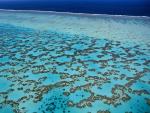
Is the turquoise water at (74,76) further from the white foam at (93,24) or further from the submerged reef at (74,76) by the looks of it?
the white foam at (93,24)

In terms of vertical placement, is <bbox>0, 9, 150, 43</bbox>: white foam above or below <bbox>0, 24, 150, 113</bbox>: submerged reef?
above

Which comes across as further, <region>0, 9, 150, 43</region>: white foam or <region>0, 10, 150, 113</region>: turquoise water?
<region>0, 9, 150, 43</region>: white foam

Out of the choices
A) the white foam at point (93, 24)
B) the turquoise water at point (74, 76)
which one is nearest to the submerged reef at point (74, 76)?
the turquoise water at point (74, 76)

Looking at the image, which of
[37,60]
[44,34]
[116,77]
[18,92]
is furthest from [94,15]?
[18,92]

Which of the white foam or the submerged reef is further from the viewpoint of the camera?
the white foam

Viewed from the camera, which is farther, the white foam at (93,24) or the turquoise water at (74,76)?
Answer: the white foam at (93,24)

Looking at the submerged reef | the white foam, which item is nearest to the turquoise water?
the submerged reef

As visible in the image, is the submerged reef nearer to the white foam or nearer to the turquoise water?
the turquoise water

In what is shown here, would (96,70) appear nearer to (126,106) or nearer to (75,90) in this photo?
(75,90)
